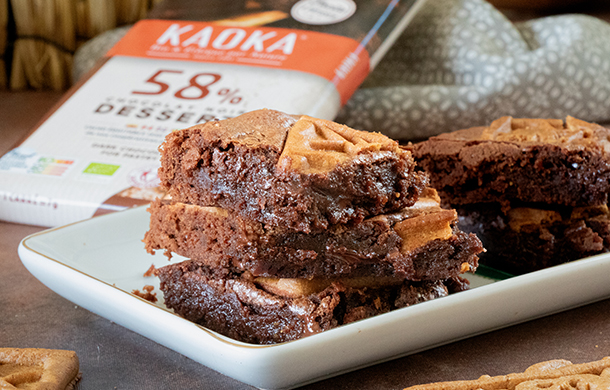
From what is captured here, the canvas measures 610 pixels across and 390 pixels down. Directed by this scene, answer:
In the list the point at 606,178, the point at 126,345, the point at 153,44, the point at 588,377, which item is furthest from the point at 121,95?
the point at 588,377

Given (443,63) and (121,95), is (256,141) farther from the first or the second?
(443,63)

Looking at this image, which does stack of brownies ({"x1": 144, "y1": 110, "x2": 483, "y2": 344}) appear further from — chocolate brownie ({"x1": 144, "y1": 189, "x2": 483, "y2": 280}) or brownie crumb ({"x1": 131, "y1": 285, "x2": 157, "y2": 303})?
brownie crumb ({"x1": 131, "y1": 285, "x2": 157, "y2": 303})

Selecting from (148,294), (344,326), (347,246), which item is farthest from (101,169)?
(344,326)

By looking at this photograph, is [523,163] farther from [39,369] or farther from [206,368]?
[39,369]

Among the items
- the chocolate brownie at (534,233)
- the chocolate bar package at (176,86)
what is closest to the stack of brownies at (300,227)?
the chocolate brownie at (534,233)

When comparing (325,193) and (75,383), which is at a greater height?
(325,193)

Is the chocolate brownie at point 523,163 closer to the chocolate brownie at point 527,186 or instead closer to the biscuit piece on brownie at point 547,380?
the chocolate brownie at point 527,186

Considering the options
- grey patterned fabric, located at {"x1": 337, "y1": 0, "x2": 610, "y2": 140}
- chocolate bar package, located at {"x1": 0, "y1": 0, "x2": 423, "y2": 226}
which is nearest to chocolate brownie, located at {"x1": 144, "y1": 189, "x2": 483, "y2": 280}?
chocolate bar package, located at {"x1": 0, "y1": 0, "x2": 423, "y2": 226}
